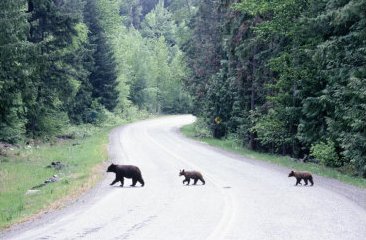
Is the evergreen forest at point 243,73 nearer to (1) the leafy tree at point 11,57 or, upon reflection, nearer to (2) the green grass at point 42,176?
(1) the leafy tree at point 11,57

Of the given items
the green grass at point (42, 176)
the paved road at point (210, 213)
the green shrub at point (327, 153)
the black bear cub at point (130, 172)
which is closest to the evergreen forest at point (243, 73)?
the green shrub at point (327, 153)

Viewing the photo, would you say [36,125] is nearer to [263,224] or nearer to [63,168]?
[63,168]

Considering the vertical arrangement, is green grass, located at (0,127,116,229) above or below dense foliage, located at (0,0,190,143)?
below

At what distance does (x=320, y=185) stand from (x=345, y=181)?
2288 mm

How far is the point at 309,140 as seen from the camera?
2745cm

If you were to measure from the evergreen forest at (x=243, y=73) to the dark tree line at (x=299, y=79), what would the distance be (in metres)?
0.06

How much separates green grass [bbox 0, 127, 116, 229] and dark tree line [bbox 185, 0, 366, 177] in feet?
35.0

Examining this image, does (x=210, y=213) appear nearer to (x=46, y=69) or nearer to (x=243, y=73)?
(x=46, y=69)

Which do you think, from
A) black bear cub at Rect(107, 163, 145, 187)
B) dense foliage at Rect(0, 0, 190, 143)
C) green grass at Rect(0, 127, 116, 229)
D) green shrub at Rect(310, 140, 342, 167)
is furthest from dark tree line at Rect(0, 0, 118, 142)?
green shrub at Rect(310, 140, 342, 167)

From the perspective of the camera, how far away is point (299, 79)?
97.1ft

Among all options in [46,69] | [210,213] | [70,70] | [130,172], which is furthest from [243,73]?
[210,213]

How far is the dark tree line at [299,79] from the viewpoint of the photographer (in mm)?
22062

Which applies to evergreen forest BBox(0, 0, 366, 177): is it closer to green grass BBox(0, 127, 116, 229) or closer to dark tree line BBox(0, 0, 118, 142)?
dark tree line BBox(0, 0, 118, 142)

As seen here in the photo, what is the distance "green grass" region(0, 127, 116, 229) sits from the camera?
16.4m
